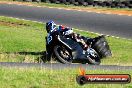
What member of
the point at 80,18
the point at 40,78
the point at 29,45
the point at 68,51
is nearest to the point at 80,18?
the point at 80,18

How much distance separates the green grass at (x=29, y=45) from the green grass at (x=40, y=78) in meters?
3.18

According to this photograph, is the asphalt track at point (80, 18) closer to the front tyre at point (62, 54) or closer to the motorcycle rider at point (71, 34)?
the motorcycle rider at point (71, 34)

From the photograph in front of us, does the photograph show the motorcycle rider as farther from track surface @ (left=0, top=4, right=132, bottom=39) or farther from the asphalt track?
the asphalt track

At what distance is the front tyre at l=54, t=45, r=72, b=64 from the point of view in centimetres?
1180

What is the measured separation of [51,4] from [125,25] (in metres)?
11.3

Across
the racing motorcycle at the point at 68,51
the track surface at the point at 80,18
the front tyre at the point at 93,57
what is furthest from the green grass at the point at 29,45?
the track surface at the point at 80,18

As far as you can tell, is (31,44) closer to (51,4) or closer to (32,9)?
(32,9)

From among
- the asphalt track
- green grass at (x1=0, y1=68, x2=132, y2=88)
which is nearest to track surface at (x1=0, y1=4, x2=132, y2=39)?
the asphalt track

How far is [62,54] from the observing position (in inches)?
467

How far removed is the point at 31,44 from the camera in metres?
16.9

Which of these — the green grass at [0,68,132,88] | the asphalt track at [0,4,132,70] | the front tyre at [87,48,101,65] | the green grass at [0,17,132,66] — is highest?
the green grass at [0,68,132,88]

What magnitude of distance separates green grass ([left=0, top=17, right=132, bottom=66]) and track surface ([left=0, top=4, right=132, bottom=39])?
1.60 meters

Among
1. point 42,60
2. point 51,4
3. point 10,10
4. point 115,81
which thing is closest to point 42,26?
point 10,10

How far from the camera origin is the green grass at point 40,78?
7965 mm
